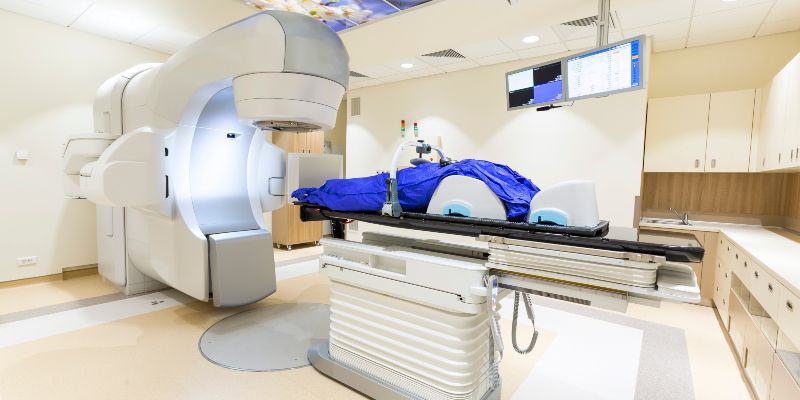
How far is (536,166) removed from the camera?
4684 mm

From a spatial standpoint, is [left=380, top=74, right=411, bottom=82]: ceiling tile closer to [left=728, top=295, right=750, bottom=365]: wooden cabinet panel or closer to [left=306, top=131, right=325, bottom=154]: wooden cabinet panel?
[left=306, top=131, right=325, bottom=154]: wooden cabinet panel

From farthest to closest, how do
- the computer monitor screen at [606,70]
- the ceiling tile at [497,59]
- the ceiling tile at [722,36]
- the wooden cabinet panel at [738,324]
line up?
the ceiling tile at [497,59], the ceiling tile at [722,36], the computer monitor screen at [606,70], the wooden cabinet panel at [738,324]

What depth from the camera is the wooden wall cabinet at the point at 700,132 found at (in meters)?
3.63

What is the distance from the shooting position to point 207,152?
3.03m

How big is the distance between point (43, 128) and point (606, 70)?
207 inches

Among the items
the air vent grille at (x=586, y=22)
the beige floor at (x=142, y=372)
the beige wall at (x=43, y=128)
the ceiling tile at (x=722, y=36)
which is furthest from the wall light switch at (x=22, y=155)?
the ceiling tile at (x=722, y=36)

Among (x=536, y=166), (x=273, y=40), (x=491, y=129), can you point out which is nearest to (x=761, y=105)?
(x=536, y=166)

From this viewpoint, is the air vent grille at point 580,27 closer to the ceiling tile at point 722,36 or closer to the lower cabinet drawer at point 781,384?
the ceiling tile at point 722,36

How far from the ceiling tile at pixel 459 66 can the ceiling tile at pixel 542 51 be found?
2.00 feet

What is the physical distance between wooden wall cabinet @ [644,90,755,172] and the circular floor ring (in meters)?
3.73

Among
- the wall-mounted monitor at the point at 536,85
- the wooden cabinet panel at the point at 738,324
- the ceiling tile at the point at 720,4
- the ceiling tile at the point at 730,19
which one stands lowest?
the wooden cabinet panel at the point at 738,324

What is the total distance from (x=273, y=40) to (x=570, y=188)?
70.0 inches

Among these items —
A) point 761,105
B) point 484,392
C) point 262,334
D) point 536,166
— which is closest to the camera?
point 484,392

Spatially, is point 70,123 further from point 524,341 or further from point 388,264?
point 524,341
